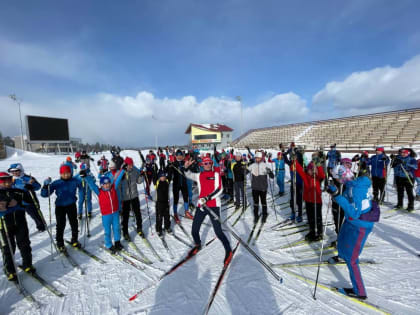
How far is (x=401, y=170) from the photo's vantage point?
618cm

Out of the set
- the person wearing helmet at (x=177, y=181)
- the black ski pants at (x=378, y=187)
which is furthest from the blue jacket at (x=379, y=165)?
the person wearing helmet at (x=177, y=181)

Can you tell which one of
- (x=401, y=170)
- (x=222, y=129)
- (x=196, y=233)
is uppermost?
(x=222, y=129)

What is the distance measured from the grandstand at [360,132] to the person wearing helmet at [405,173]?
17782 mm

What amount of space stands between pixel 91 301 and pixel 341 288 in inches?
157

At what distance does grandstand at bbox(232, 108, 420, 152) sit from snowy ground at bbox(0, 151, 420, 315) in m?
22.2

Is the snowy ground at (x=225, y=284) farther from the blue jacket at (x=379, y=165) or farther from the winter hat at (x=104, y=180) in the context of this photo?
the blue jacket at (x=379, y=165)

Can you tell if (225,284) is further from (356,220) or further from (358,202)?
(358,202)

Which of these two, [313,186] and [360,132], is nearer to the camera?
[313,186]

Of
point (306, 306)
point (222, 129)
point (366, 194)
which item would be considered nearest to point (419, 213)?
point (366, 194)

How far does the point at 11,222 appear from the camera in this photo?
338cm

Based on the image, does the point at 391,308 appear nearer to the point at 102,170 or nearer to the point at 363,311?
the point at 363,311

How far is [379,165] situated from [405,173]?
0.86 metres

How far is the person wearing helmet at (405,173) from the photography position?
6.09 metres

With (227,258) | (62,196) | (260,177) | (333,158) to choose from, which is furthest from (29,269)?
(333,158)
